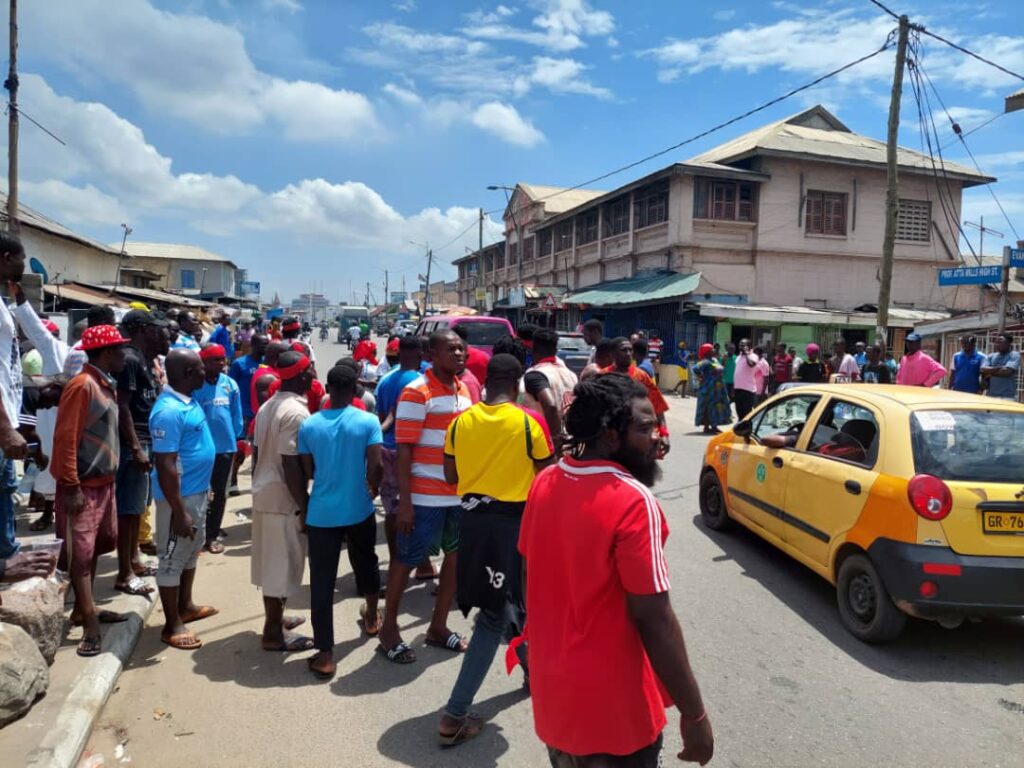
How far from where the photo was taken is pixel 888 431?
448 centimetres

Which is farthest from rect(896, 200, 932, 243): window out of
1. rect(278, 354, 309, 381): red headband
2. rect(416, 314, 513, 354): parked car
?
rect(278, 354, 309, 381): red headband

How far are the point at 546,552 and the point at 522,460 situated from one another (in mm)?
1394

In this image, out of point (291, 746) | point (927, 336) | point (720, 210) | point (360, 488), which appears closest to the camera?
point (291, 746)

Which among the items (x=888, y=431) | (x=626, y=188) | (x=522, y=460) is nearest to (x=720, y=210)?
(x=626, y=188)

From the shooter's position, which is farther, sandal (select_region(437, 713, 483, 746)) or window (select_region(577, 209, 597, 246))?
window (select_region(577, 209, 597, 246))

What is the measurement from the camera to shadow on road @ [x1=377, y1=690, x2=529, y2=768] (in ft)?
10.2

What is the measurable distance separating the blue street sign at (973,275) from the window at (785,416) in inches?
377

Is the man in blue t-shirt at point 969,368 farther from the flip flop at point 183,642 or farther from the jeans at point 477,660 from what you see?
the flip flop at point 183,642

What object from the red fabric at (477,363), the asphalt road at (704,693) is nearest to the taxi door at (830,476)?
the asphalt road at (704,693)

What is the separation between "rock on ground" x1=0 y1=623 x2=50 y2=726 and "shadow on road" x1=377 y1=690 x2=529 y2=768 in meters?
1.63

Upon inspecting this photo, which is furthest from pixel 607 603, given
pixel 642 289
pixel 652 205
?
pixel 652 205

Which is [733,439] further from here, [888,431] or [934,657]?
[934,657]

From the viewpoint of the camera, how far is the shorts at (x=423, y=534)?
13.1 ft

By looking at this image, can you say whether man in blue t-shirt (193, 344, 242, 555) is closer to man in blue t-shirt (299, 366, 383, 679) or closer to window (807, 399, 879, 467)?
man in blue t-shirt (299, 366, 383, 679)
